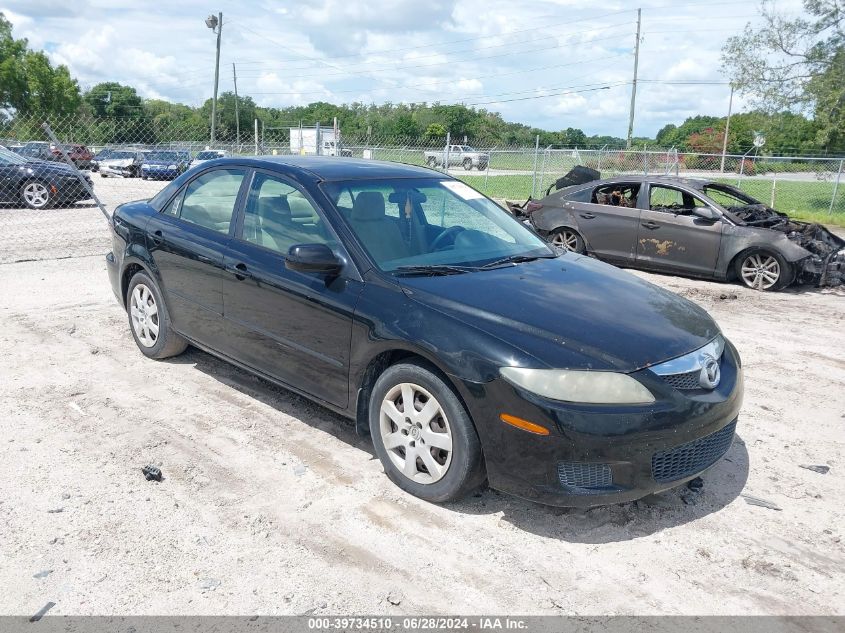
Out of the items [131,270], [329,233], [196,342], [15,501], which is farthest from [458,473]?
[131,270]

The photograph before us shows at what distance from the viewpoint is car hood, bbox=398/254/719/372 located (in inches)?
129

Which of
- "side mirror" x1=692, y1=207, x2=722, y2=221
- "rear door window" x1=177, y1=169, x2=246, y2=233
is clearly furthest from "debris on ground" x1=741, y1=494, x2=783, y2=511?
"side mirror" x1=692, y1=207, x2=722, y2=221

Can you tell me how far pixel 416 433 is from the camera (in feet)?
11.7

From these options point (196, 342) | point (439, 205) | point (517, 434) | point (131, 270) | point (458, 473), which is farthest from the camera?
point (131, 270)

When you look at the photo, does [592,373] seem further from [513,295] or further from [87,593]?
[87,593]

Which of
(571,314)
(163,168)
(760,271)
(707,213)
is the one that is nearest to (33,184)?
(163,168)

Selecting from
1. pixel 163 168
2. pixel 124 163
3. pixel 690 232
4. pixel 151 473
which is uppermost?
pixel 124 163

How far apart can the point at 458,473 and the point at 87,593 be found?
5.42 ft

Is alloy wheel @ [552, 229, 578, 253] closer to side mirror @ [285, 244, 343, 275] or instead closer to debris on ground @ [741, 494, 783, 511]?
debris on ground @ [741, 494, 783, 511]

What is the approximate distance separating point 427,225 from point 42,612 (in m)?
2.80

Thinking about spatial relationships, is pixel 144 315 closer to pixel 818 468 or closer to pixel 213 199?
pixel 213 199

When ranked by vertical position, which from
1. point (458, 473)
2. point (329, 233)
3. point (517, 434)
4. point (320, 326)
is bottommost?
point (458, 473)

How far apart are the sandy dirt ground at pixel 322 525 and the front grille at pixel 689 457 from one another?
306 mm

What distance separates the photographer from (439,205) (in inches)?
182
